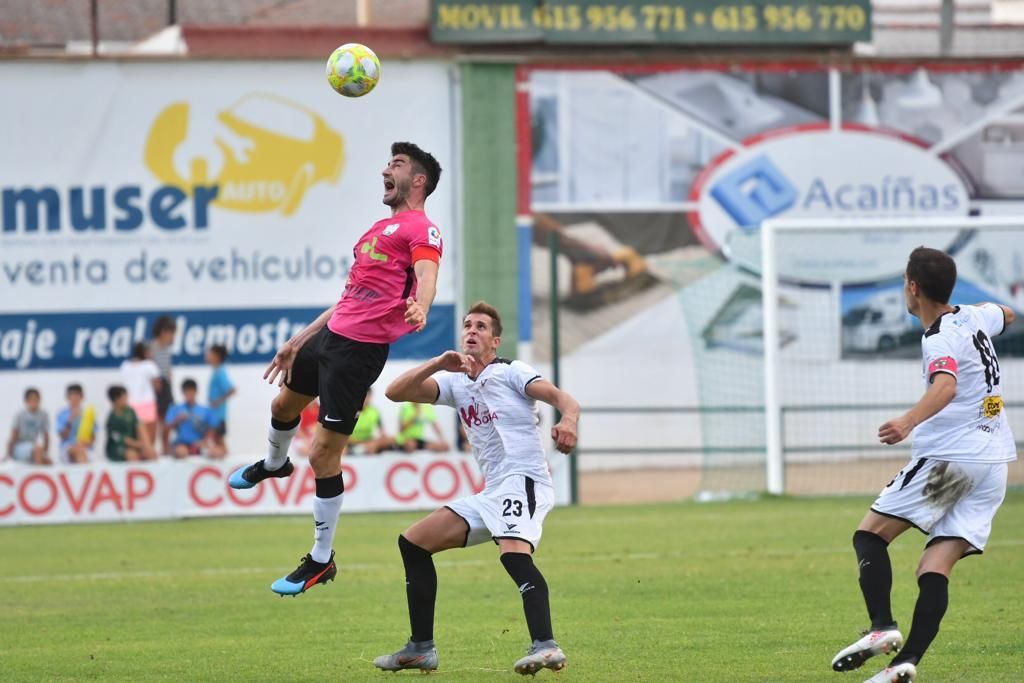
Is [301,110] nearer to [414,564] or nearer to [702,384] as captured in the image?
[702,384]

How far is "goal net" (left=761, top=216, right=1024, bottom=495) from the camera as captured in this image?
76.6ft

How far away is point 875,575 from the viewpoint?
7.75 metres

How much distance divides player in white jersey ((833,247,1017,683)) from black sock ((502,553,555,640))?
4.98ft

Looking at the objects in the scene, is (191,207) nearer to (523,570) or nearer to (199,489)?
(199,489)

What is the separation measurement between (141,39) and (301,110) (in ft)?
34.6

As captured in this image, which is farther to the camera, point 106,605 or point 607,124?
point 607,124

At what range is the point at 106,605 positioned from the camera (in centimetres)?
1218

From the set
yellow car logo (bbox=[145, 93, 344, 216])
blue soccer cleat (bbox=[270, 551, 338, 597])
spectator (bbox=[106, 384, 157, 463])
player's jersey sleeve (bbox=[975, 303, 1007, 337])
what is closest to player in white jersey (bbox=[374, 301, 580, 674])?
blue soccer cleat (bbox=[270, 551, 338, 597])

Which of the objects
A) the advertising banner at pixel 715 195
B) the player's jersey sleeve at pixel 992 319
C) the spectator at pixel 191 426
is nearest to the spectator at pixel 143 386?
the spectator at pixel 191 426

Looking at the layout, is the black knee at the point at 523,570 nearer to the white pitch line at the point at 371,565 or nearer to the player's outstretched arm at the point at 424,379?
the player's outstretched arm at the point at 424,379

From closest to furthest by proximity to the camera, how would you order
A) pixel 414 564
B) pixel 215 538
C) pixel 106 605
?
pixel 414 564 < pixel 106 605 < pixel 215 538

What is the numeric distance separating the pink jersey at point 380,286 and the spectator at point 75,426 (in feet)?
43.2

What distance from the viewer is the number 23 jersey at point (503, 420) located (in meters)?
8.53

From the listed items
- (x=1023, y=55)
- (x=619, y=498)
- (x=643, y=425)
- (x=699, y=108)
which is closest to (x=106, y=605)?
(x=619, y=498)
